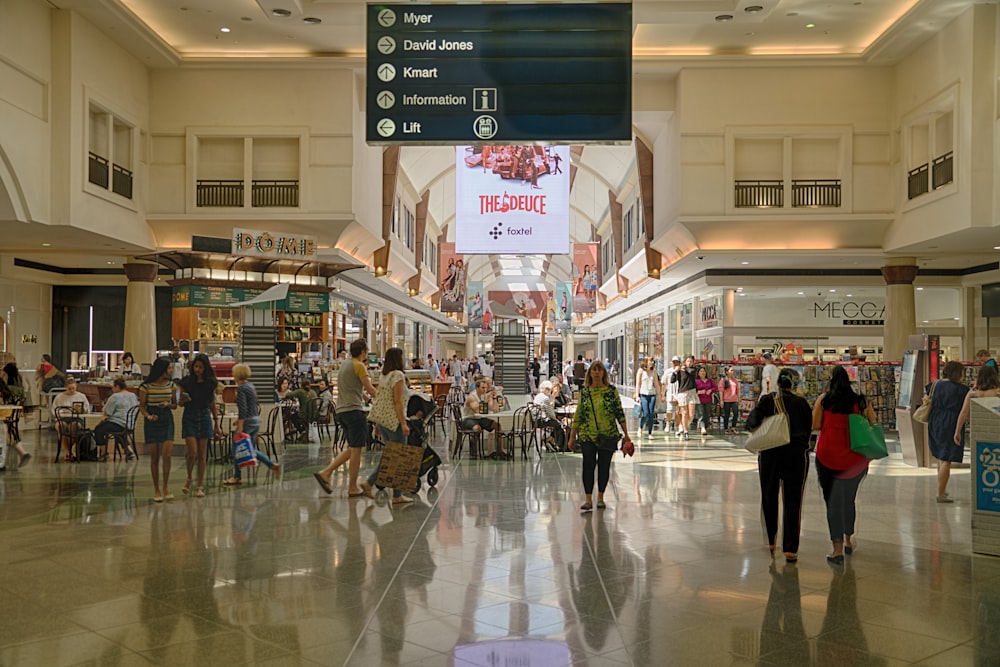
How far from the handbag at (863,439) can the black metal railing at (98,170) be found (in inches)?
511

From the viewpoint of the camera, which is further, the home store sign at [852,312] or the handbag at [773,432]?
the home store sign at [852,312]

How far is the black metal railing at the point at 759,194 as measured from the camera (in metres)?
17.0

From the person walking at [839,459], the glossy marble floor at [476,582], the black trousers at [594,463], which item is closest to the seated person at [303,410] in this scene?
the glossy marble floor at [476,582]

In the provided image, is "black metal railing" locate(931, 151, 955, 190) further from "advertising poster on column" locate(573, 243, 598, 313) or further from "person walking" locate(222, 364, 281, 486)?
"advertising poster on column" locate(573, 243, 598, 313)

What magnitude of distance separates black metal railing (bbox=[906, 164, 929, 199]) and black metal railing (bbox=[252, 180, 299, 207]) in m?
11.6

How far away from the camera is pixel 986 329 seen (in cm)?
2050

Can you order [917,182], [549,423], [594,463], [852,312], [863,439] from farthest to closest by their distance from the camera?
[852,312]
[917,182]
[549,423]
[594,463]
[863,439]

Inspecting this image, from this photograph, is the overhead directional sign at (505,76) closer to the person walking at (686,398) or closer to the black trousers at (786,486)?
the black trousers at (786,486)

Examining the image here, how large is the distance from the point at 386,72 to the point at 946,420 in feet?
22.3

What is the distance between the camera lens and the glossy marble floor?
4312 mm

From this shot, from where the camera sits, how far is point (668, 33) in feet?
52.6

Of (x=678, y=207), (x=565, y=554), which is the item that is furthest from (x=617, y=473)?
(x=678, y=207)

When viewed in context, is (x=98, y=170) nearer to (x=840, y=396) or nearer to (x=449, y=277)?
(x=840, y=396)

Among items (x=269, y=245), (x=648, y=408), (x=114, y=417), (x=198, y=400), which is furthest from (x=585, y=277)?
(x=198, y=400)
